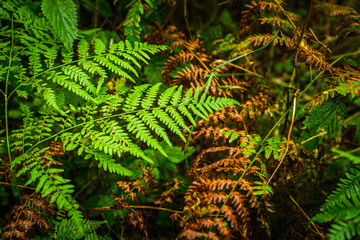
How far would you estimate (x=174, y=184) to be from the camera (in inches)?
75.6

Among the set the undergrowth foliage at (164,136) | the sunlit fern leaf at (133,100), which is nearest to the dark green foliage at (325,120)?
the undergrowth foliage at (164,136)

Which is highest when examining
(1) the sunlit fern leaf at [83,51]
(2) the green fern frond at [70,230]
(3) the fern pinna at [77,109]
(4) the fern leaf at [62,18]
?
(4) the fern leaf at [62,18]

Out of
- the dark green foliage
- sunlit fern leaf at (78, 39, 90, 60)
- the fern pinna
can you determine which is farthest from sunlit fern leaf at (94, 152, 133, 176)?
the dark green foliage

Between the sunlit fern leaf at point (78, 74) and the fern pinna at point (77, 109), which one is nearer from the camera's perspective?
the fern pinna at point (77, 109)

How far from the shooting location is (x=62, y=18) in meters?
1.81

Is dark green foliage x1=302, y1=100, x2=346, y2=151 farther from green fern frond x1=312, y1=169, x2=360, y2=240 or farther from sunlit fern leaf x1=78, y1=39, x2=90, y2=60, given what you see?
sunlit fern leaf x1=78, y1=39, x2=90, y2=60

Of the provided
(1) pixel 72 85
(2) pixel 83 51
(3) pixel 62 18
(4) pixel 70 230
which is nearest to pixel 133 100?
(1) pixel 72 85

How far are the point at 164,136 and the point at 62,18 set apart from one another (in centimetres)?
134

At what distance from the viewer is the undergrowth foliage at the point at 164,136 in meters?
1.49

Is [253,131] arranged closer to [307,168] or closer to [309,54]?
[307,168]

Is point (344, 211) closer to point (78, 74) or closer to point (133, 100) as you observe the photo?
point (133, 100)

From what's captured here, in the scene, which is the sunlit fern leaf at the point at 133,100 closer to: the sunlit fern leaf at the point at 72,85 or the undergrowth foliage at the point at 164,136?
the undergrowth foliage at the point at 164,136

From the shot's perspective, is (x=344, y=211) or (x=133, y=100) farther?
(x=133, y=100)

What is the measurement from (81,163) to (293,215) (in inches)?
91.3
